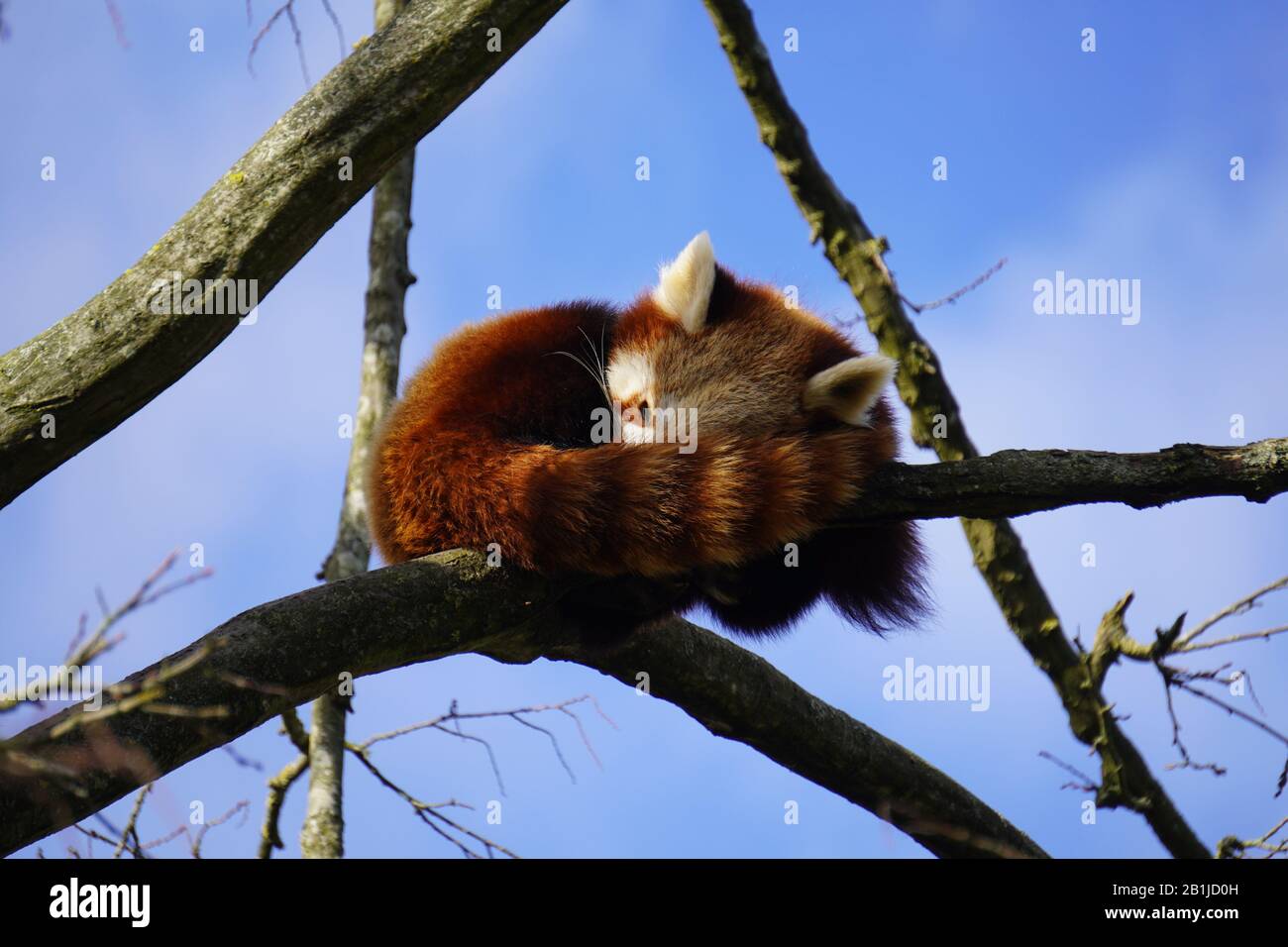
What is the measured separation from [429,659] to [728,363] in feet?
7.27

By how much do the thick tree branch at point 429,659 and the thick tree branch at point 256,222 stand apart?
810 millimetres

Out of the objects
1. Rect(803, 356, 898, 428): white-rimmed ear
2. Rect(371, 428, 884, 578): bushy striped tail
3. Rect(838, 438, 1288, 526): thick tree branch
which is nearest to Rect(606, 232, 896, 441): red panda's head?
Rect(803, 356, 898, 428): white-rimmed ear

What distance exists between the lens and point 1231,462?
387 centimetres

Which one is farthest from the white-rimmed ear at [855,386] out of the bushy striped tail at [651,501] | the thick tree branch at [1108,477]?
the thick tree branch at [1108,477]

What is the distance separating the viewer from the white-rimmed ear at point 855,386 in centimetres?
466

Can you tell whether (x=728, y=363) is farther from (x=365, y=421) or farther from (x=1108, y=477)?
(x=365, y=421)

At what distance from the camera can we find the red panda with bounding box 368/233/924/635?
12.6 feet

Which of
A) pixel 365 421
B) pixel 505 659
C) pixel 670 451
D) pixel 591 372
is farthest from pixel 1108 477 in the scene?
pixel 365 421

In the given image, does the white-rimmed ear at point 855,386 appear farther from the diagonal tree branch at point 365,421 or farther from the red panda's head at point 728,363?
the diagonal tree branch at point 365,421

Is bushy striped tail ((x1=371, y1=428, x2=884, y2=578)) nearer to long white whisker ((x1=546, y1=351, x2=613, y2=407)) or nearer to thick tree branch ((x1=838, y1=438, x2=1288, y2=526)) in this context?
thick tree branch ((x1=838, y1=438, x2=1288, y2=526))

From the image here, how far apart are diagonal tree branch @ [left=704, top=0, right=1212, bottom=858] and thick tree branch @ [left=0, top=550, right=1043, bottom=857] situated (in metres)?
1.40

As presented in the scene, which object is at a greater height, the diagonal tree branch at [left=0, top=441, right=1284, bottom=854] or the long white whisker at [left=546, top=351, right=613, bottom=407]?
the long white whisker at [left=546, top=351, right=613, bottom=407]

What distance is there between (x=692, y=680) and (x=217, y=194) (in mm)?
2855
